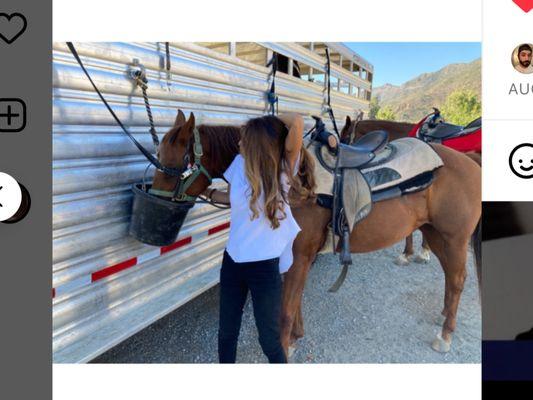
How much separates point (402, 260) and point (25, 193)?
4283mm

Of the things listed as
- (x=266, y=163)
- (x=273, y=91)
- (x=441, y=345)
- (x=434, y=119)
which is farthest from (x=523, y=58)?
(x=434, y=119)

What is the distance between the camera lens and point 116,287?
6.16 ft

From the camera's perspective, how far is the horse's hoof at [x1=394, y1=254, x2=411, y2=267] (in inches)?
169

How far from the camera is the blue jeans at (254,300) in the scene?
1.60 m

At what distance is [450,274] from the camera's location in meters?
2.85

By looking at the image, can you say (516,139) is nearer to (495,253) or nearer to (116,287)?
(495,253)

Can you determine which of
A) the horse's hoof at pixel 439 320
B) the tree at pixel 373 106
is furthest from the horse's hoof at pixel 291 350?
the tree at pixel 373 106

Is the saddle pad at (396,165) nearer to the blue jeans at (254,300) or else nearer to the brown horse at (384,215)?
the brown horse at (384,215)

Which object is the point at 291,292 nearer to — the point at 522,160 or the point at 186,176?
the point at 186,176

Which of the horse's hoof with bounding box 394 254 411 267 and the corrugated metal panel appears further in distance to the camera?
the horse's hoof with bounding box 394 254 411 267

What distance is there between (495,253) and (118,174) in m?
1.69

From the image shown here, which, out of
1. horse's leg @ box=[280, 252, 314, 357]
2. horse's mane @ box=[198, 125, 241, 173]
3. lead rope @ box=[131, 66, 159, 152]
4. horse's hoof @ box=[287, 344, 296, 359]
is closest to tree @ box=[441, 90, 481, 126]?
horse's mane @ box=[198, 125, 241, 173]

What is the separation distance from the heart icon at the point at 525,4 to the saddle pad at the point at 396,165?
1443 millimetres

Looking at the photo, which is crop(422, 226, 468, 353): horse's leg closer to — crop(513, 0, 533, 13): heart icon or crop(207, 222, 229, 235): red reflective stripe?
crop(207, 222, 229, 235): red reflective stripe
